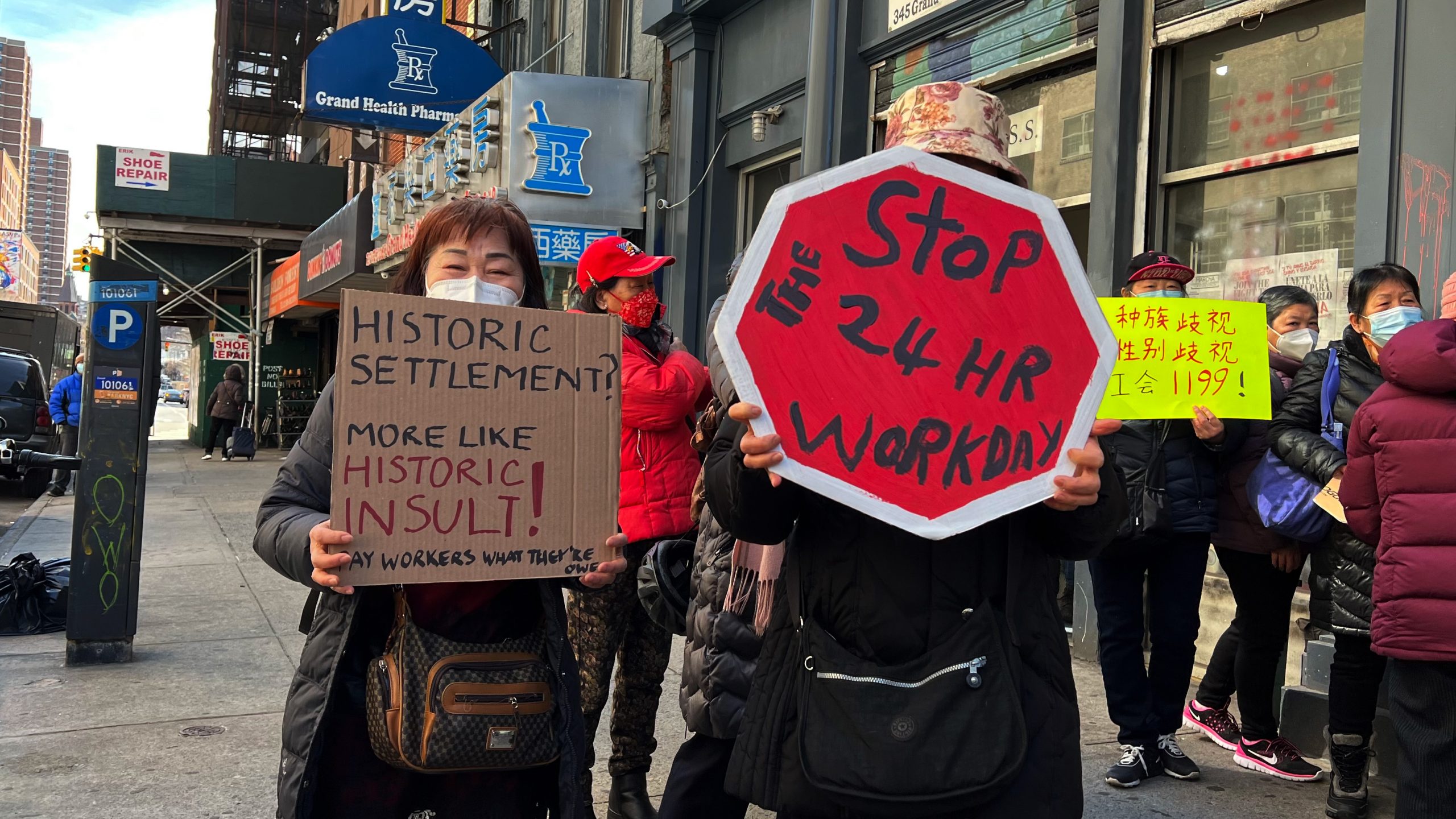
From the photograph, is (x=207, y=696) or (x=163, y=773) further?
(x=207, y=696)

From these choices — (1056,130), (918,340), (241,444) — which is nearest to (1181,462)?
(918,340)

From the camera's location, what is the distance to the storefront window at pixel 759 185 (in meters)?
9.95

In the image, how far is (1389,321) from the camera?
394 centimetres

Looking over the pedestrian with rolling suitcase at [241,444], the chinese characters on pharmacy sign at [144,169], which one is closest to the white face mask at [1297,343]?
the pedestrian with rolling suitcase at [241,444]

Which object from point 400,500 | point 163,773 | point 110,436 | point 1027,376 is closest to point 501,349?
point 400,500

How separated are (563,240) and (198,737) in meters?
7.21

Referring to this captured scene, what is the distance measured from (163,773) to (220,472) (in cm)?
1605

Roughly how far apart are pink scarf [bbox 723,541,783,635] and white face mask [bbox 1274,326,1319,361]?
2.73 meters

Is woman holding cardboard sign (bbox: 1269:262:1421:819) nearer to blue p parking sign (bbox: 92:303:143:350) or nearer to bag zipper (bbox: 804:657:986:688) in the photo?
bag zipper (bbox: 804:657:986:688)

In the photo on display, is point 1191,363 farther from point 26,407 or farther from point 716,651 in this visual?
point 26,407

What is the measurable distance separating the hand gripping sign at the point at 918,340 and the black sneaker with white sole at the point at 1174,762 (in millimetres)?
3021

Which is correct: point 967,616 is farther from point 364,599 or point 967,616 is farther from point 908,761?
point 364,599

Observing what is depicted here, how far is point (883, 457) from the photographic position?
5.98ft

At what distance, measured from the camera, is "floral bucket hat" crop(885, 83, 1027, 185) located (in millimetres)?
2021
